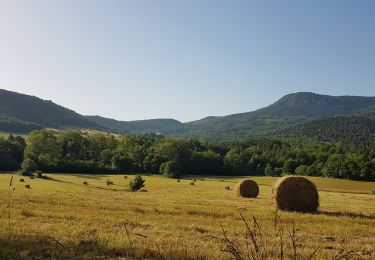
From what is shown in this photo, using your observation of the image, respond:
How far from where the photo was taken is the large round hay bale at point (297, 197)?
1054 inches

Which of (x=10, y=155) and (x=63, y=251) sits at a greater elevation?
(x=10, y=155)

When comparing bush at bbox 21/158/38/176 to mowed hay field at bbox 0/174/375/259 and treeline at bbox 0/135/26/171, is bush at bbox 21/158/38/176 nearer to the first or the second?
treeline at bbox 0/135/26/171

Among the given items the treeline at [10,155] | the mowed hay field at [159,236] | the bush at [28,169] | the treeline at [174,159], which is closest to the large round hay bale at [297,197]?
the mowed hay field at [159,236]

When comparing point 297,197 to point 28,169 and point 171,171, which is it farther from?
point 171,171

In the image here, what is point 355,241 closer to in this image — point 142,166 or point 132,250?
point 132,250

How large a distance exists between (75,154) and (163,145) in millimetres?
21600

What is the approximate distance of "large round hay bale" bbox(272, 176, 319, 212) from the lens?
87.9ft

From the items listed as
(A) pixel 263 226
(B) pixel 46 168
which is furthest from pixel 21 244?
(B) pixel 46 168

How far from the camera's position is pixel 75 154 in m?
115

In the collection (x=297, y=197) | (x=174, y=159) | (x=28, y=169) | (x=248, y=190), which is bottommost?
(x=28, y=169)

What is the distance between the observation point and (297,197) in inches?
1057

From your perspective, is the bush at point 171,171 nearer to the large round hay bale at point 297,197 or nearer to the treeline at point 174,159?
the treeline at point 174,159

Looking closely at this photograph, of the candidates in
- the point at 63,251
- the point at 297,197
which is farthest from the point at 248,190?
the point at 63,251

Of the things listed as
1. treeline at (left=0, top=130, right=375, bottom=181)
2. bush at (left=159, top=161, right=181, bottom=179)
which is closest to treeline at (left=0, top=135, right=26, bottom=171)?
treeline at (left=0, top=130, right=375, bottom=181)
